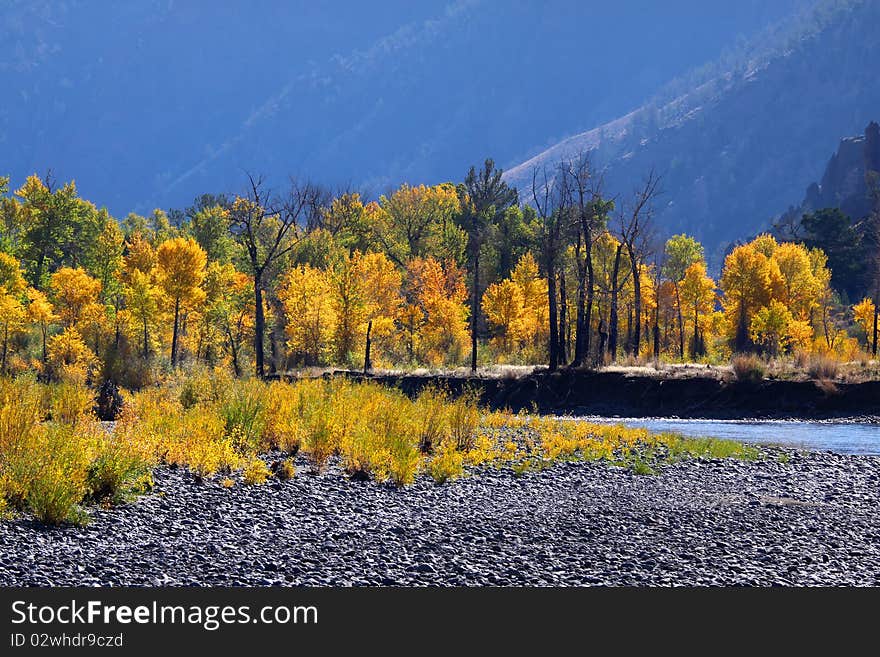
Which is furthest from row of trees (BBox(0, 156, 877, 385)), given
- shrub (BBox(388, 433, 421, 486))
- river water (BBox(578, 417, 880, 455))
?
shrub (BBox(388, 433, 421, 486))

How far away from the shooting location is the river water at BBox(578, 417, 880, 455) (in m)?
25.3

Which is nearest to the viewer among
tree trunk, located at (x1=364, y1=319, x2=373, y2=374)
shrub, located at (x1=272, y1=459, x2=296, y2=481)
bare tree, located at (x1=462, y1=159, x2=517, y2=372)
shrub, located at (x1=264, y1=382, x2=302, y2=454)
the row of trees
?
shrub, located at (x1=272, y1=459, x2=296, y2=481)

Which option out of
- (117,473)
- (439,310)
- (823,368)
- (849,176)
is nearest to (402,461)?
(117,473)

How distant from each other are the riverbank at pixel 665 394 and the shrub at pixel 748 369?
23 centimetres

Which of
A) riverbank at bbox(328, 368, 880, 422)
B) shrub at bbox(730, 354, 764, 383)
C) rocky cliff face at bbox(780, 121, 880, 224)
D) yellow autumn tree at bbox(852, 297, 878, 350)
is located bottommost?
riverbank at bbox(328, 368, 880, 422)

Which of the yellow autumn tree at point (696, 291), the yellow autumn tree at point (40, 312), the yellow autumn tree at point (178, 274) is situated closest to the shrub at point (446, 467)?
the yellow autumn tree at point (40, 312)

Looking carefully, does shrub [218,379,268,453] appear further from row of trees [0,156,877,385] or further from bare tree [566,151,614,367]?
bare tree [566,151,614,367]

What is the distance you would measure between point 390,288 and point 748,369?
868 inches

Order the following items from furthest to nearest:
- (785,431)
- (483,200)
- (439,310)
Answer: (483,200)
(439,310)
(785,431)

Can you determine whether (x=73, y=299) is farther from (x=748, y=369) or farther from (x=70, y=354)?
(x=748, y=369)

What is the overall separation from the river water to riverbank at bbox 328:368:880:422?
6.66ft

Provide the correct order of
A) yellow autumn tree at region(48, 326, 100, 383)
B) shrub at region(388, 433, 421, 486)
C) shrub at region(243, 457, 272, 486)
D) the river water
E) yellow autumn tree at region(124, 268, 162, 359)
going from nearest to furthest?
shrub at region(243, 457, 272, 486) → shrub at region(388, 433, 421, 486) → the river water → yellow autumn tree at region(48, 326, 100, 383) → yellow autumn tree at region(124, 268, 162, 359)

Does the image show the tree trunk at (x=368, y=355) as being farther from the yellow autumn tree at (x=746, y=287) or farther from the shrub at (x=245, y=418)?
the shrub at (x=245, y=418)

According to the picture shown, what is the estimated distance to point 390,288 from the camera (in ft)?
174
